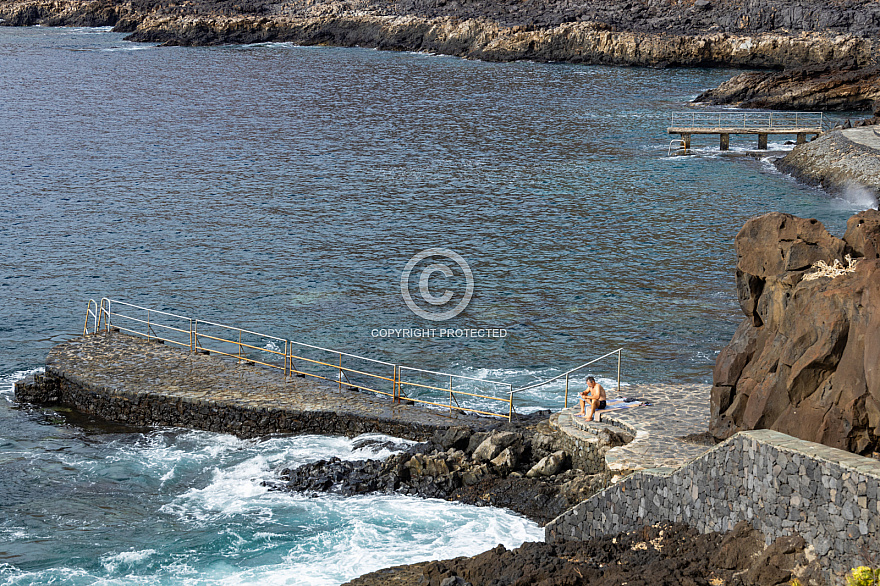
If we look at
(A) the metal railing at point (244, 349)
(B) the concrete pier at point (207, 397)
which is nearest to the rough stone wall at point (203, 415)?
(B) the concrete pier at point (207, 397)

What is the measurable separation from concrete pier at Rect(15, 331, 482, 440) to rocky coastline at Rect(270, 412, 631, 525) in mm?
1731

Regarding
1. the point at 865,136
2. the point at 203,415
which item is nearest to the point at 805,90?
the point at 865,136

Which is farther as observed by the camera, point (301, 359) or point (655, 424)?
point (301, 359)

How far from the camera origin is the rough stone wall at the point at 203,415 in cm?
2594

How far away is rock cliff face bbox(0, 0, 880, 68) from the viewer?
347ft

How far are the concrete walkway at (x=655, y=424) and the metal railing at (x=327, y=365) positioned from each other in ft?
11.4

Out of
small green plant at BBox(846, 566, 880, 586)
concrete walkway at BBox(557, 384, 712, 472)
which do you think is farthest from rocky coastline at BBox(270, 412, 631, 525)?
small green plant at BBox(846, 566, 880, 586)

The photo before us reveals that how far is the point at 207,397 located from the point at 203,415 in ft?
1.77

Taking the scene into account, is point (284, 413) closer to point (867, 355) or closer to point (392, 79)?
point (867, 355)

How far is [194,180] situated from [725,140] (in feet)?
114

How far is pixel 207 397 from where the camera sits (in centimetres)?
2723

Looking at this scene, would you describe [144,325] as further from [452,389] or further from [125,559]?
[125,559]

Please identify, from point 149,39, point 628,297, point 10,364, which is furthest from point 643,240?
point 149,39

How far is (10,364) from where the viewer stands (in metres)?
32.3
